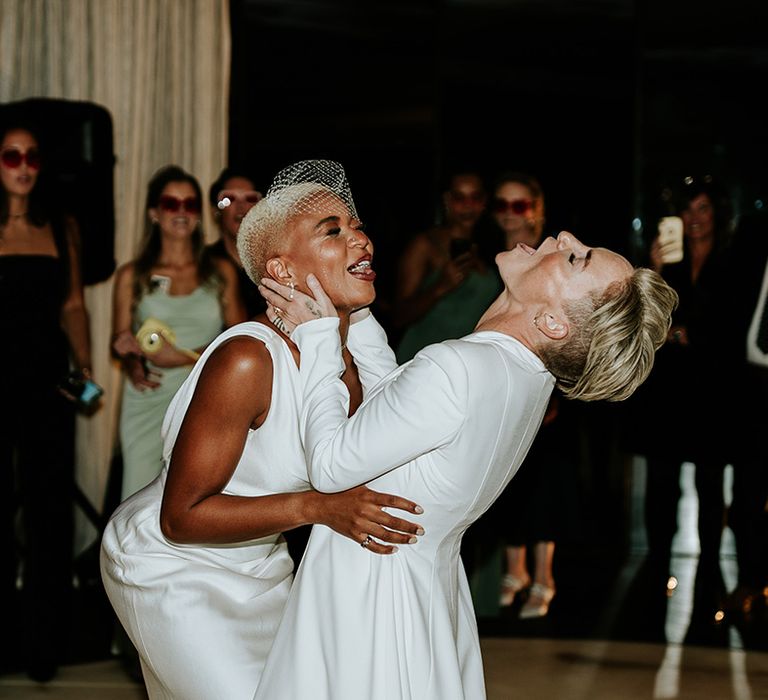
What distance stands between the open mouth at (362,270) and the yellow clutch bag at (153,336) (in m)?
2.12

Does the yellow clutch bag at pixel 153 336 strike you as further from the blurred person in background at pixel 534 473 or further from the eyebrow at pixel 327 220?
the eyebrow at pixel 327 220

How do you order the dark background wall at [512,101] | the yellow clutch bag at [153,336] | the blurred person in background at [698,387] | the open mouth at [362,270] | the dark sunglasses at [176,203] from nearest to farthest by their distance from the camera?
the open mouth at [362,270] < the yellow clutch bag at [153,336] < the dark sunglasses at [176,203] < the blurred person in background at [698,387] < the dark background wall at [512,101]

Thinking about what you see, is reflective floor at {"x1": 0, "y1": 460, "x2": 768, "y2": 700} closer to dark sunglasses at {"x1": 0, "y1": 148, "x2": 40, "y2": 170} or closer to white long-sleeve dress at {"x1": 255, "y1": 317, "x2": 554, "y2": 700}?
dark sunglasses at {"x1": 0, "y1": 148, "x2": 40, "y2": 170}

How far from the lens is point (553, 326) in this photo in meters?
1.91

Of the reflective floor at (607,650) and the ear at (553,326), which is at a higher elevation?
the ear at (553,326)

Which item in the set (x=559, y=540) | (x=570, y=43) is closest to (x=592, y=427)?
(x=559, y=540)

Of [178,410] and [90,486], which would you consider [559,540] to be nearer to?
[90,486]

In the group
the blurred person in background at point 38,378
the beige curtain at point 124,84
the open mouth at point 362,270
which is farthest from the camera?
the beige curtain at point 124,84

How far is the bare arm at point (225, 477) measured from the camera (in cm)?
193

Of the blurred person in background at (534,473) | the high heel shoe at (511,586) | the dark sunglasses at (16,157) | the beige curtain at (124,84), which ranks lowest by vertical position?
the high heel shoe at (511,586)

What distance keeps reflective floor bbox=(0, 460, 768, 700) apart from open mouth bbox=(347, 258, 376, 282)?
6.81ft

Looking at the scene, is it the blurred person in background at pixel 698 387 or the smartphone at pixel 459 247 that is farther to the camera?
the blurred person in background at pixel 698 387

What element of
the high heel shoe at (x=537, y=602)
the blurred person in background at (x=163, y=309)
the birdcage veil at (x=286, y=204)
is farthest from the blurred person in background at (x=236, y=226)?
the birdcage veil at (x=286, y=204)

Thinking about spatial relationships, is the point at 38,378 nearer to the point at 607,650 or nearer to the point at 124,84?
the point at 124,84
